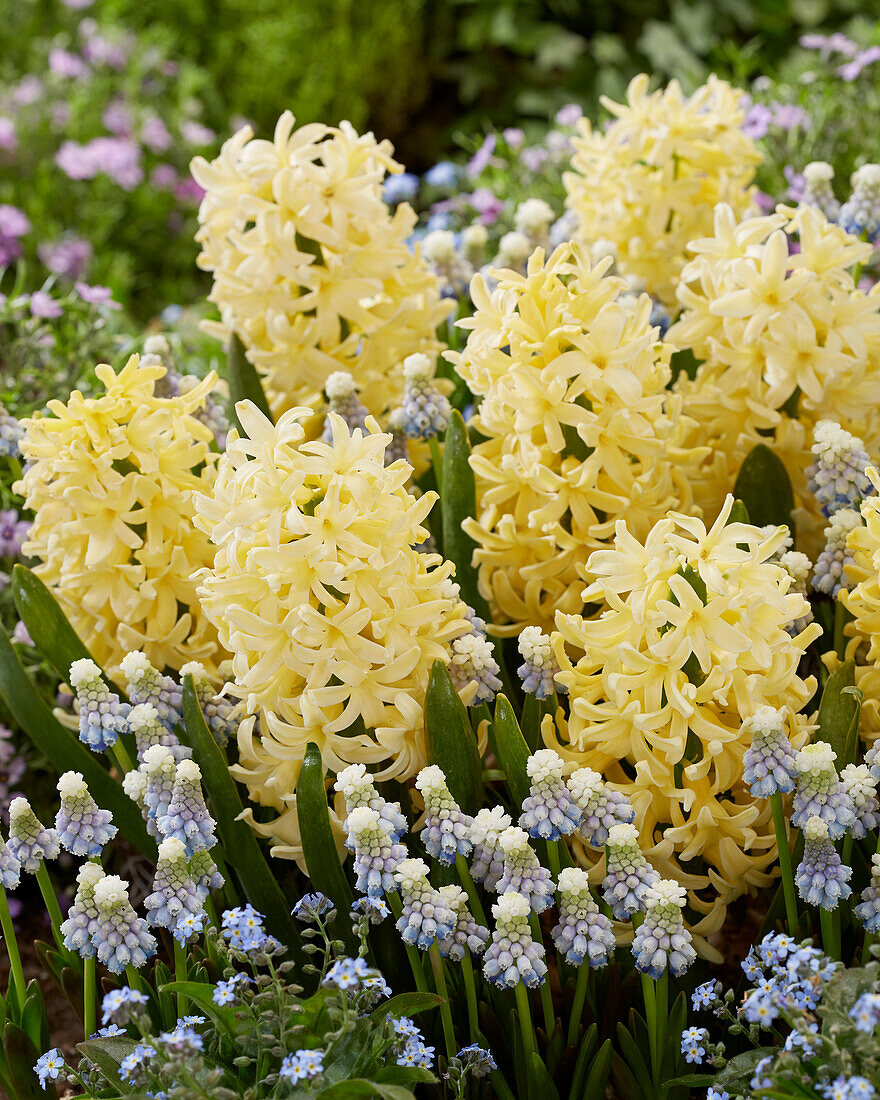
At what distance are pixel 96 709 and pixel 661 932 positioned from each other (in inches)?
29.0

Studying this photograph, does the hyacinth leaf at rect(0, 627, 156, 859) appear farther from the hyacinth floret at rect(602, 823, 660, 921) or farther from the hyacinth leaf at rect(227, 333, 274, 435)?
the hyacinth floret at rect(602, 823, 660, 921)

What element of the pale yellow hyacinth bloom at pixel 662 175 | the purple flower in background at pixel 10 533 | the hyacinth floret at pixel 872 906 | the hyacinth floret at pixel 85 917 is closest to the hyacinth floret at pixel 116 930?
the hyacinth floret at pixel 85 917

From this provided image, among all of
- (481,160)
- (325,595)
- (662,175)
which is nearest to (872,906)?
(325,595)

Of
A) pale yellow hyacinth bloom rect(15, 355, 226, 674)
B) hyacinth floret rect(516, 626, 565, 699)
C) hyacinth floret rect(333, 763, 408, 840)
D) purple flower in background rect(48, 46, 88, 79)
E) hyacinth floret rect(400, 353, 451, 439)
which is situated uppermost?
purple flower in background rect(48, 46, 88, 79)

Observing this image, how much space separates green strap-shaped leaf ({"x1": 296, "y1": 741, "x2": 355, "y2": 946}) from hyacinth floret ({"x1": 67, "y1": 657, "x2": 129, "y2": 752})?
0.25 m

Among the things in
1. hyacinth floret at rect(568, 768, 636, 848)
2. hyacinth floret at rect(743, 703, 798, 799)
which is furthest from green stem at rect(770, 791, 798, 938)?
hyacinth floret at rect(568, 768, 636, 848)

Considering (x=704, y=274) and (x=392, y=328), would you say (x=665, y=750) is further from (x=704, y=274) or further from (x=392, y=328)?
(x=392, y=328)

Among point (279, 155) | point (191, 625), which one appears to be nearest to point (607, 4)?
point (279, 155)

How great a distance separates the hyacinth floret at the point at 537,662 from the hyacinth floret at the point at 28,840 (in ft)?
2.02

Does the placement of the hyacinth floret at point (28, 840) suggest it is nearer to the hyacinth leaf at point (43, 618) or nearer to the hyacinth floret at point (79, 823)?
the hyacinth floret at point (79, 823)

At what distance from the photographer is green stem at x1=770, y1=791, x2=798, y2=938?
1366 millimetres

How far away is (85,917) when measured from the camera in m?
1.29

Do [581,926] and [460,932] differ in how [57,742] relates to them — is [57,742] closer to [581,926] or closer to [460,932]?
[460,932]

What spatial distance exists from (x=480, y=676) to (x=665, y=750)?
272 millimetres
